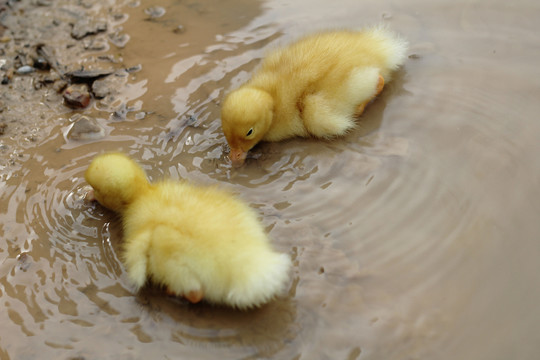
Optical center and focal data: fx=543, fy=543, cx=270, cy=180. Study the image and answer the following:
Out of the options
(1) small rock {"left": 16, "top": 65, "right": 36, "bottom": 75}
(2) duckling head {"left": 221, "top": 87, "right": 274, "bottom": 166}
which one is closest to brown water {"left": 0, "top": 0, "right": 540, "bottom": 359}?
(2) duckling head {"left": 221, "top": 87, "right": 274, "bottom": 166}

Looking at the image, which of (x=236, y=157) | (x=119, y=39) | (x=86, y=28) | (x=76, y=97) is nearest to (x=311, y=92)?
(x=236, y=157)

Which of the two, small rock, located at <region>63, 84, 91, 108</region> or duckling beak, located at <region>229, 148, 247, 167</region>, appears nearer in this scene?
duckling beak, located at <region>229, 148, 247, 167</region>

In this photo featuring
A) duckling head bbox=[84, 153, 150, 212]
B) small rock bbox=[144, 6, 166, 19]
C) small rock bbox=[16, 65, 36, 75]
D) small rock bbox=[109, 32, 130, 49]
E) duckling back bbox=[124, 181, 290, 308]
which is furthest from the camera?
small rock bbox=[144, 6, 166, 19]

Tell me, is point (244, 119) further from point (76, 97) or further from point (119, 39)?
point (119, 39)

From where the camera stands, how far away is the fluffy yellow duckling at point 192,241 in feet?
6.57

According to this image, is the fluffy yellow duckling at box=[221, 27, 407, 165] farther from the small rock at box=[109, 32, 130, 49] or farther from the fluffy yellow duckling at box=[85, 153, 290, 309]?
the small rock at box=[109, 32, 130, 49]

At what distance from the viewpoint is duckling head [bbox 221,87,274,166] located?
8.87 feet

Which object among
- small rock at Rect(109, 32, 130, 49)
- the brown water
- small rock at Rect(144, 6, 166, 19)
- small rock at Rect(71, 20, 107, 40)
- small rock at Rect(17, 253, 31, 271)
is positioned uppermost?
small rock at Rect(144, 6, 166, 19)

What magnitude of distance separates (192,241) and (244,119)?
0.84 metres

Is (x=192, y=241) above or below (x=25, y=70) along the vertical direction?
above

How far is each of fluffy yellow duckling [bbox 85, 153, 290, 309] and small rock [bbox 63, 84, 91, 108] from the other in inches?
38.0

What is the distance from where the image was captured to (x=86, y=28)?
3.78 meters

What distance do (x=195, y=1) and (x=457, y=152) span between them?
2264 millimetres

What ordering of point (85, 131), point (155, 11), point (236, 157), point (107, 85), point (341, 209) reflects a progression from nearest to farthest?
point (341, 209)
point (236, 157)
point (85, 131)
point (107, 85)
point (155, 11)
